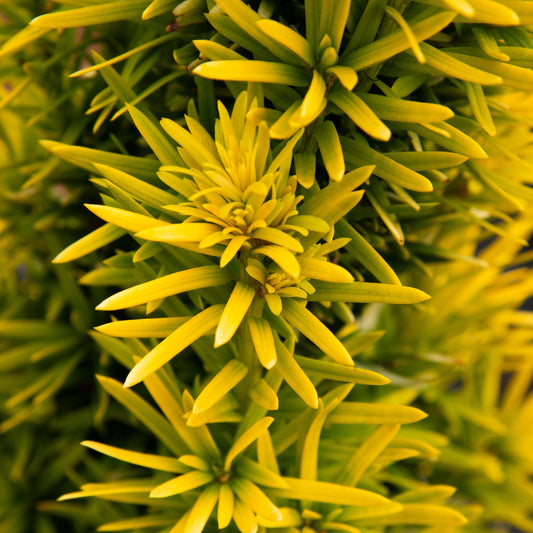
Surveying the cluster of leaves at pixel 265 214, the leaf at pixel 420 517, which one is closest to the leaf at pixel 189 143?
the cluster of leaves at pixel 265 214

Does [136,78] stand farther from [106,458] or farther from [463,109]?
[106,458]

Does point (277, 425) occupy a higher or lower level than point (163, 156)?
lower

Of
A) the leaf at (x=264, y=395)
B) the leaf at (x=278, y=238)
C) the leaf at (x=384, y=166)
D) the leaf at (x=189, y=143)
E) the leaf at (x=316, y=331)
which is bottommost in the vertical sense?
the leaf at (x=264, y=395)

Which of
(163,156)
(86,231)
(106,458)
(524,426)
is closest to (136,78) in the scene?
(163,156)

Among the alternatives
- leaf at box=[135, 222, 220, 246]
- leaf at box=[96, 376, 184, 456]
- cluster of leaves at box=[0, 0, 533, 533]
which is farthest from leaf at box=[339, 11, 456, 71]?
leaf at box=[96, 376, 184, 456]

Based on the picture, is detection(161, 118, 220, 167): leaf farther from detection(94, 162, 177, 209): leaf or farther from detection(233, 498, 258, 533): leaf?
detection(233, 498, 258, 533): leaf

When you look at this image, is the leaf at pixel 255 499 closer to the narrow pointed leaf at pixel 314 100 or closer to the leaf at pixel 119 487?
the leaf at pixel 119 487

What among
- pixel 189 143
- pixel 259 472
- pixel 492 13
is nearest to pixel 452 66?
pixel 492 13
